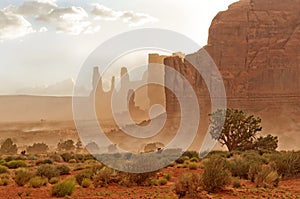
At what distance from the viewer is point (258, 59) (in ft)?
339

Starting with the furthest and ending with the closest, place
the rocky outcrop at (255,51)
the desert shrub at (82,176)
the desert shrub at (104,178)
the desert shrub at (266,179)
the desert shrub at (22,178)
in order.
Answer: the rocky outcrop at (255,51) < the desert shrub at (82,176) < the desert shrub at (22,178) < the desert shrub at (104,178) < the desert shrub at (266,179)

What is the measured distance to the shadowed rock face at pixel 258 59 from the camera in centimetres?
9606

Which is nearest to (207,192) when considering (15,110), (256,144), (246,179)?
(246,179)

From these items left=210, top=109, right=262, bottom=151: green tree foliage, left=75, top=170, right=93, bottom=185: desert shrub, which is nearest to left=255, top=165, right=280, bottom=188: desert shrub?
left=75, top=170, right=93, bottom=185: desert shrub

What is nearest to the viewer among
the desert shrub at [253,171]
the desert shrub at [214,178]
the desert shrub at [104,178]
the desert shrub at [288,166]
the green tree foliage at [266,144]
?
the desert shrub at [214,178]

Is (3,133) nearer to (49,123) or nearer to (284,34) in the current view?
(49,123)

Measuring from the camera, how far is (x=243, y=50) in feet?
348

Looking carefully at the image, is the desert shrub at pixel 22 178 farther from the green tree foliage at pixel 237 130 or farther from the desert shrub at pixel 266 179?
the green tree foliage at pixel 237 130

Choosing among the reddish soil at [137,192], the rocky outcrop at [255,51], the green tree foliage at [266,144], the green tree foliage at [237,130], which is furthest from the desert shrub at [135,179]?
the rocky outcrop at [255,51]

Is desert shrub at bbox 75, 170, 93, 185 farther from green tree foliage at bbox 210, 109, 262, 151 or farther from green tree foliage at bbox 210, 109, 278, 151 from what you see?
green tree foliage at bbox 210, 109, 262, 151

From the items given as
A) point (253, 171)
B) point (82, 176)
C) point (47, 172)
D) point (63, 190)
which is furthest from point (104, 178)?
point (253, 171)

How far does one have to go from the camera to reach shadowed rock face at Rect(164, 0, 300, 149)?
96062 mm

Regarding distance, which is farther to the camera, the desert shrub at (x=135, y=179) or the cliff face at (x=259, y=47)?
the cliff face at (x=259, y=47)

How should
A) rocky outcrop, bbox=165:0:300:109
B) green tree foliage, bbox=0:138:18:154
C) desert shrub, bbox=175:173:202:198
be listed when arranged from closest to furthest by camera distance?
desert shrub, bbox=175:173:202:198
green tree foliage, bbox=0:138:18:154
rocky outcrop, bbox=165:0:300:109
